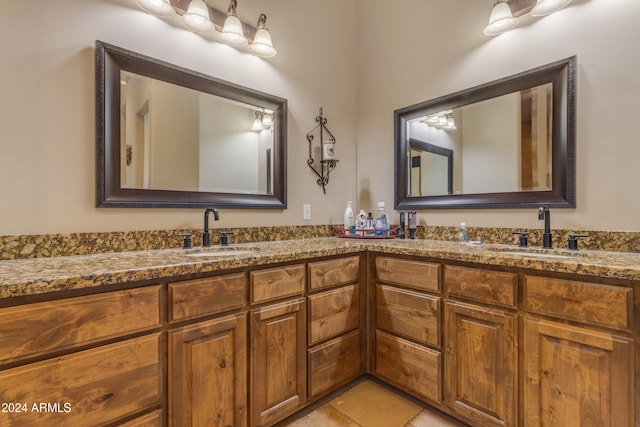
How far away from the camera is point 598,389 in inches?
43.3

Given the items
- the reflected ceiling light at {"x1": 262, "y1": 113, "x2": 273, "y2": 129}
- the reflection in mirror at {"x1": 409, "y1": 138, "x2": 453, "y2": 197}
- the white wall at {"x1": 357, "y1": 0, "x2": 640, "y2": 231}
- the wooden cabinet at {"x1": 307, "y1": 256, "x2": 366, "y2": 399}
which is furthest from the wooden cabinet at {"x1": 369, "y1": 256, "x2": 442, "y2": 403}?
the reflected ceiling light at {"x1": 262, "y1": 113, "x2": 273, "y2": 129}

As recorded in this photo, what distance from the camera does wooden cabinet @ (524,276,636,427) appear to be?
1.06m

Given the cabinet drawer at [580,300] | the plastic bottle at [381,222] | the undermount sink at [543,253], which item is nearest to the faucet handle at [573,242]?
the undermount sink at [543,253]

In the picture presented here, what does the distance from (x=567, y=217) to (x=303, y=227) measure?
1610mm

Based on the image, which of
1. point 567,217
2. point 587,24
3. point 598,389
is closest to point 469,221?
point 567,217

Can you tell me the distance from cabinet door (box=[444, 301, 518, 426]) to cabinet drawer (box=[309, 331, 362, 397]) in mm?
534

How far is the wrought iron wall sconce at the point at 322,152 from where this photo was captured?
2.36 metres

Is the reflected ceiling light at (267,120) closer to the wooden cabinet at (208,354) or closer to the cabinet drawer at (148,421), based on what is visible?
the wooden cabinet at (208,354)

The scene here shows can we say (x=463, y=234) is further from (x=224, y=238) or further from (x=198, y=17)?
A: (x=198, y=17)

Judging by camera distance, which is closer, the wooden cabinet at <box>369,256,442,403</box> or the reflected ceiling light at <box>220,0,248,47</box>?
the wooden cabinet at <box>369,256,442,403</box>

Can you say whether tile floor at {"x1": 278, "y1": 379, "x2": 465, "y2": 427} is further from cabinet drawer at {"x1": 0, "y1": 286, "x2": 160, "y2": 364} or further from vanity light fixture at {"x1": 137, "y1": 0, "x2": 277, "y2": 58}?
vanity light fixture at {"x1": 137, "y1": 0, "x2": 277, "y2": 58}

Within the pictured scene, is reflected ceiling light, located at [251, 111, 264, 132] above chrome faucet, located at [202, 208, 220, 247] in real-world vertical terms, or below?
above

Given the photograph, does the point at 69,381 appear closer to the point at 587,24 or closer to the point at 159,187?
the point at 159,187

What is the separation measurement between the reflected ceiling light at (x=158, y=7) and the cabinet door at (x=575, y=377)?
90.5 inches
